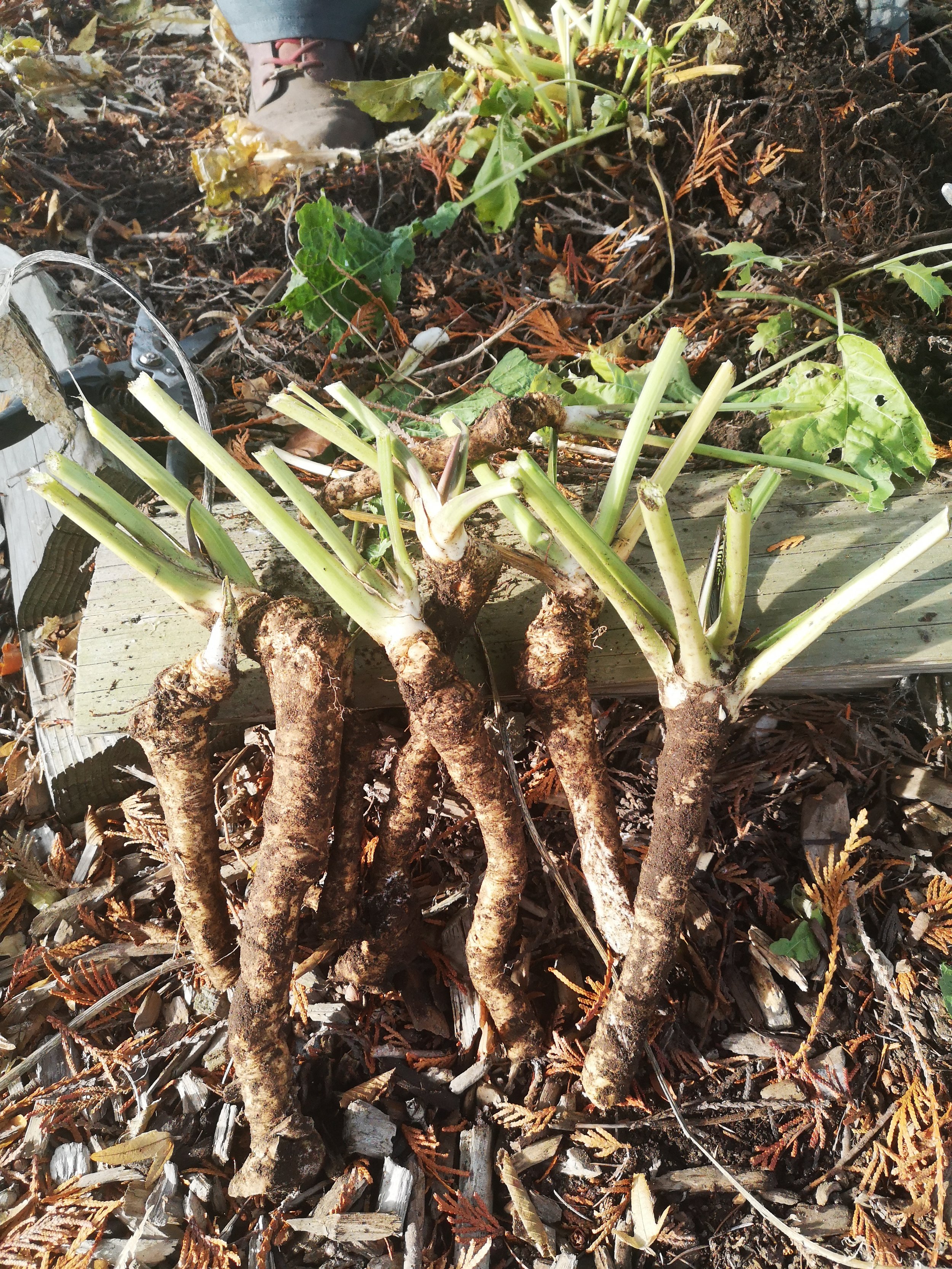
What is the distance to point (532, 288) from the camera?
101 inches

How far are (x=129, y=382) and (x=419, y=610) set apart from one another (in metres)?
1.30

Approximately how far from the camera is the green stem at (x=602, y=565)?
1.34 m

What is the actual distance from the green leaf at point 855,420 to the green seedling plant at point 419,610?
38.4 inches

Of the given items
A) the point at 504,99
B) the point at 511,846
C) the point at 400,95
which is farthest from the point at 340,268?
the point at 511,846

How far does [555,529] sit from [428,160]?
209cm

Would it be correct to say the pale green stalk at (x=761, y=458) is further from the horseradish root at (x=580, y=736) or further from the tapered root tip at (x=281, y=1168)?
the tapered root tip at (x=281, y=1168)

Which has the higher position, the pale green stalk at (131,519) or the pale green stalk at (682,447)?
the pale green stalk at (131,519)

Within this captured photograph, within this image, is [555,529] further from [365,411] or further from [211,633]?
[211,633]

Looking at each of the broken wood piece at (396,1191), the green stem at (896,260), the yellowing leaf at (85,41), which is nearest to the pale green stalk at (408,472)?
the broken wood piece at (396,1191)

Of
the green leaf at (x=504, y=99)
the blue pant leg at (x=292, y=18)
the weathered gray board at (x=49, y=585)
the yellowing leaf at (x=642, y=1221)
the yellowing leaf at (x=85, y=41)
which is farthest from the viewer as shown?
the yellowing leaf at (x=85, y=41)

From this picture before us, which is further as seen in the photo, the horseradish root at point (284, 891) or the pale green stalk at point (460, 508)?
the horseradish root at point (284, 891)

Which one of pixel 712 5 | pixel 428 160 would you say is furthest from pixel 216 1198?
pixel 712 5

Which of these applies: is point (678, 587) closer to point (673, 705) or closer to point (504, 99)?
point (673, 705)

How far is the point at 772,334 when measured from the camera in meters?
2.20
